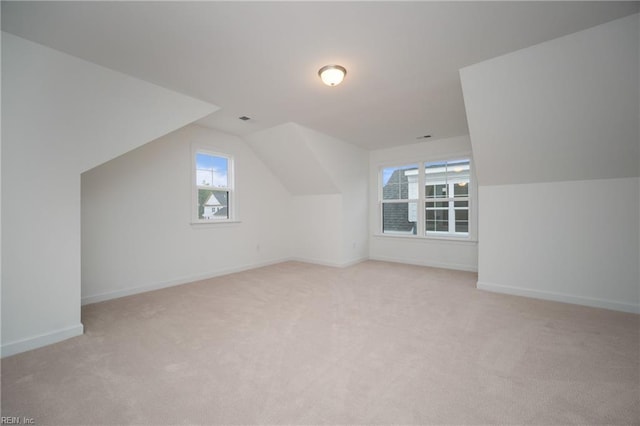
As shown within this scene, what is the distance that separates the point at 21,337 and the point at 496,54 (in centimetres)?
473

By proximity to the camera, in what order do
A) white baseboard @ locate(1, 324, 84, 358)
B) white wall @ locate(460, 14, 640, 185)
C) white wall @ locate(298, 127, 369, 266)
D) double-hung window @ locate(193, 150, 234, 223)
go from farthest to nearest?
white wall @ locate(298, 127, 369, 266)
double-hung window @ locate(193, 150, 234, 223)
white wall @ locate(460, 14, 640, 185)
white baseboard @ locate(1, 324, 84, 358)

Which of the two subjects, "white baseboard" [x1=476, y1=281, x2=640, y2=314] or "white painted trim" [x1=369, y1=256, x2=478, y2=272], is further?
"white painted trim" [x1=369, y1=256, x2=478, y2=272]

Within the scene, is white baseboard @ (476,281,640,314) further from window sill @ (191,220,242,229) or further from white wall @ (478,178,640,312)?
window sill @ (191,220,242,229)

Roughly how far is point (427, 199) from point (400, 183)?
697 mm

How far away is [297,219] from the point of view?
5.93m

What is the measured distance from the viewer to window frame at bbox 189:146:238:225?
420cm

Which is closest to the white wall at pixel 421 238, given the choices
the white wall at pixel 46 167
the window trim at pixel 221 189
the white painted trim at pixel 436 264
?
the white painted trim at pixel 436 264

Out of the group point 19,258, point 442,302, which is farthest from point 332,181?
point 19,258

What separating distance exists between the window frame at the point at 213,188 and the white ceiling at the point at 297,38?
1.27m

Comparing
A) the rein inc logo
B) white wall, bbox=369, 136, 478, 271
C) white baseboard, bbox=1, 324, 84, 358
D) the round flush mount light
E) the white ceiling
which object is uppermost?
the white ceiling

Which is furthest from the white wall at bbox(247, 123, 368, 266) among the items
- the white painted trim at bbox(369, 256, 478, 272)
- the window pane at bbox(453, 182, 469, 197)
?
the window pane at bbox(453, 182, 469, 197)

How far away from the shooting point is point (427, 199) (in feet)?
17.4

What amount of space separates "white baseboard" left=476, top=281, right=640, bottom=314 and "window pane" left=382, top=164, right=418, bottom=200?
7.72ft

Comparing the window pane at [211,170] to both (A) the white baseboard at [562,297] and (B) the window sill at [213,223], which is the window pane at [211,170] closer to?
(B) the window sill at [213,223]
